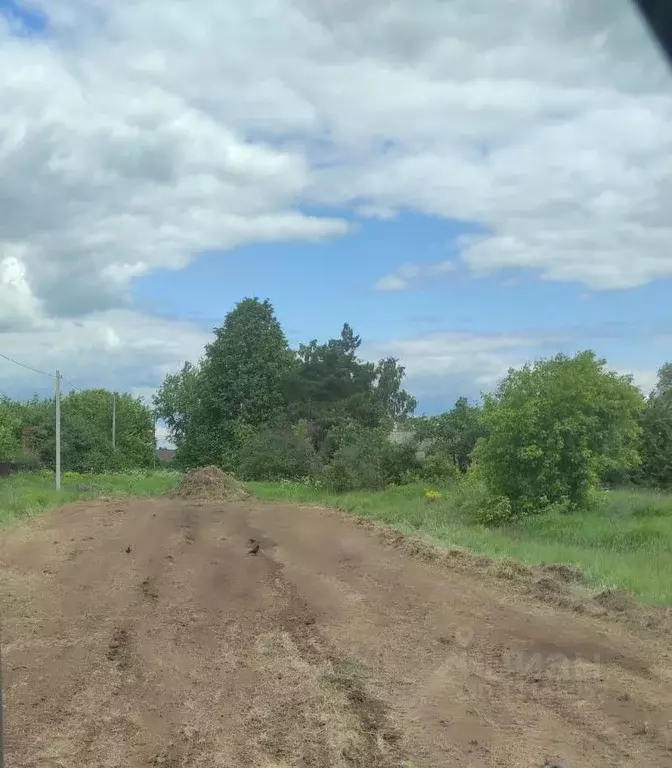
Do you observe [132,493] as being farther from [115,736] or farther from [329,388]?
[115,736]

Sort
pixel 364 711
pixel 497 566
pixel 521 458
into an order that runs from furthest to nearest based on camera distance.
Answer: pixel 521 458, pixel 497 566, pixel 364 711

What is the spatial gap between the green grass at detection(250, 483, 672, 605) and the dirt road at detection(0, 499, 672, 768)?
2.27 m

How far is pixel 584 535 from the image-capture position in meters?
20.3

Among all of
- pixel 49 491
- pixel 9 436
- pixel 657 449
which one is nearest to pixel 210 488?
pixel 49 491

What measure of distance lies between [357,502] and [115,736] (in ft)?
83.8

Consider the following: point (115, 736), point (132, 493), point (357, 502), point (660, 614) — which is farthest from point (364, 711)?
point (132, 493)

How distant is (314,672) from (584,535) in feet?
44.8

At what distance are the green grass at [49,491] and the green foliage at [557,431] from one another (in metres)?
13.4

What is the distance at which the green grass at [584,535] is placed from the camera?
561 inches

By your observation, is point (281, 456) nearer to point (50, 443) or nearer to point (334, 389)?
point (334, 389)

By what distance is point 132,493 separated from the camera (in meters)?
37.1

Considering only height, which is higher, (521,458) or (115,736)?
(521,458)

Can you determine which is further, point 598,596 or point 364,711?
point 598,596

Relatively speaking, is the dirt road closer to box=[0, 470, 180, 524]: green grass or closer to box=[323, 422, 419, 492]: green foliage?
box=[0, 470, 180, 524]: green grass
